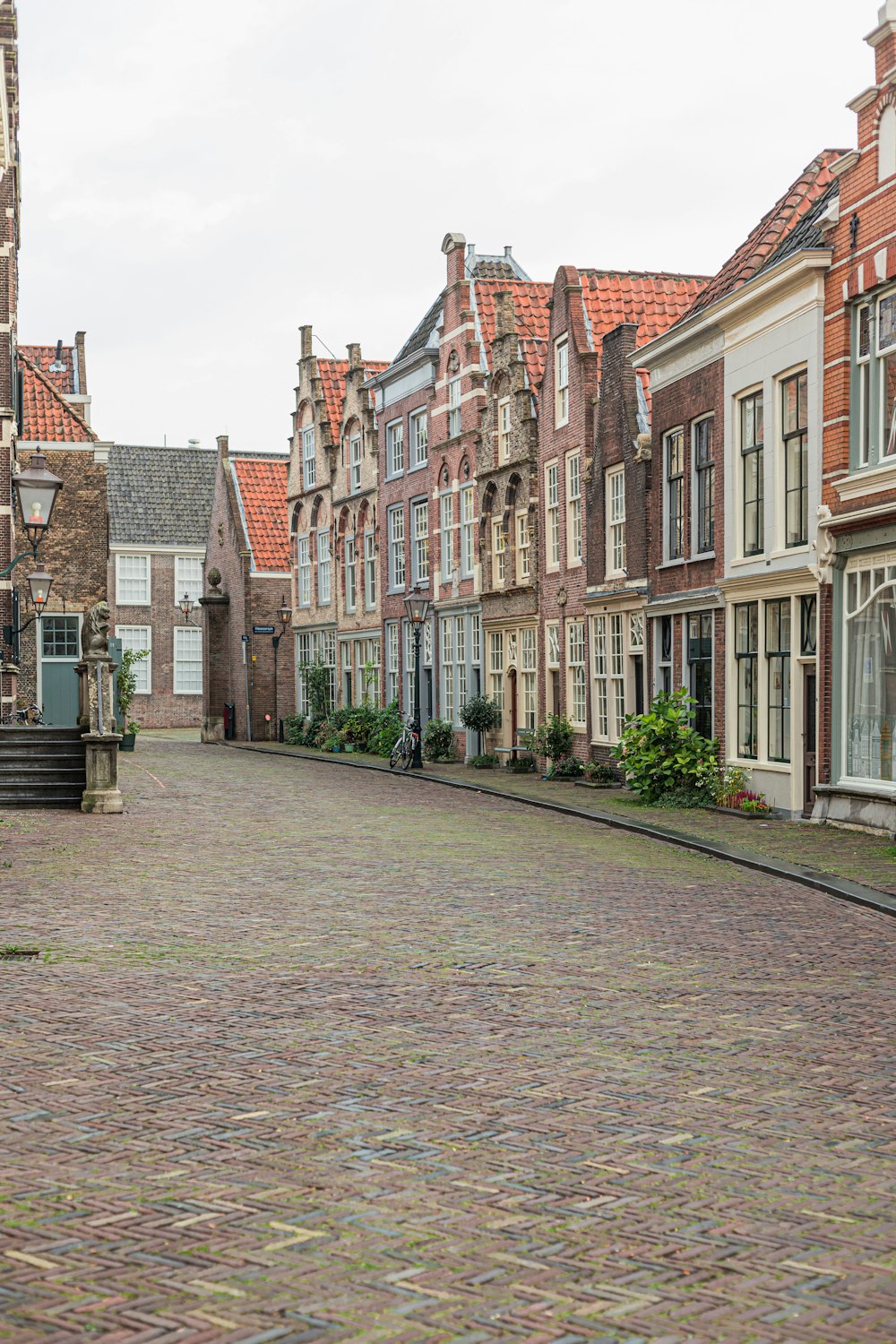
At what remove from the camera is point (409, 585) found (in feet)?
140

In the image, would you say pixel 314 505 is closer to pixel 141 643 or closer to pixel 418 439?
pixel 418 439

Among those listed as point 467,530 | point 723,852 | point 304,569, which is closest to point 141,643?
point 304,569

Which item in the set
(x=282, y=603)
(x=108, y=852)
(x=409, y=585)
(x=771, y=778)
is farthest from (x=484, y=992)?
(x=282, y=603)

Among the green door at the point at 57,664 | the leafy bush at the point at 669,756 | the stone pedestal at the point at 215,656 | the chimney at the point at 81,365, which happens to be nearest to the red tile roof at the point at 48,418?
the green door at the point at 57,664

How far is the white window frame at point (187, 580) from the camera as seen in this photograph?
6612cm

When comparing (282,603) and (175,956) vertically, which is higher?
(282,603)

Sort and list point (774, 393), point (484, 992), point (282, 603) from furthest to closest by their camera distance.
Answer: point (282, 603) < point (774, 393) < point (484, 992)

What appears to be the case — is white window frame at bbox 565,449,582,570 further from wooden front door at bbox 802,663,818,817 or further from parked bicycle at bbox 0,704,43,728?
parked bicycle at bbox 0,704,43,728

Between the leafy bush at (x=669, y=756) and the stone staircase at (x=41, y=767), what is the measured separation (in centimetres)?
842

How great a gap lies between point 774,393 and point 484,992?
14.4 meters

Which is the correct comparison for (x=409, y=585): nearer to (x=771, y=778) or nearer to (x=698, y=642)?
(x=698, y=642)

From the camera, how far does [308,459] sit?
171ft

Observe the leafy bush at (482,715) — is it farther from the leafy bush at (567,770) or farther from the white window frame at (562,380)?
the white window frame at (562,380)

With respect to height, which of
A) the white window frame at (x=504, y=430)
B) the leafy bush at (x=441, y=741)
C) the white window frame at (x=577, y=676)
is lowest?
the leafy bush at (x=441, y=741)
